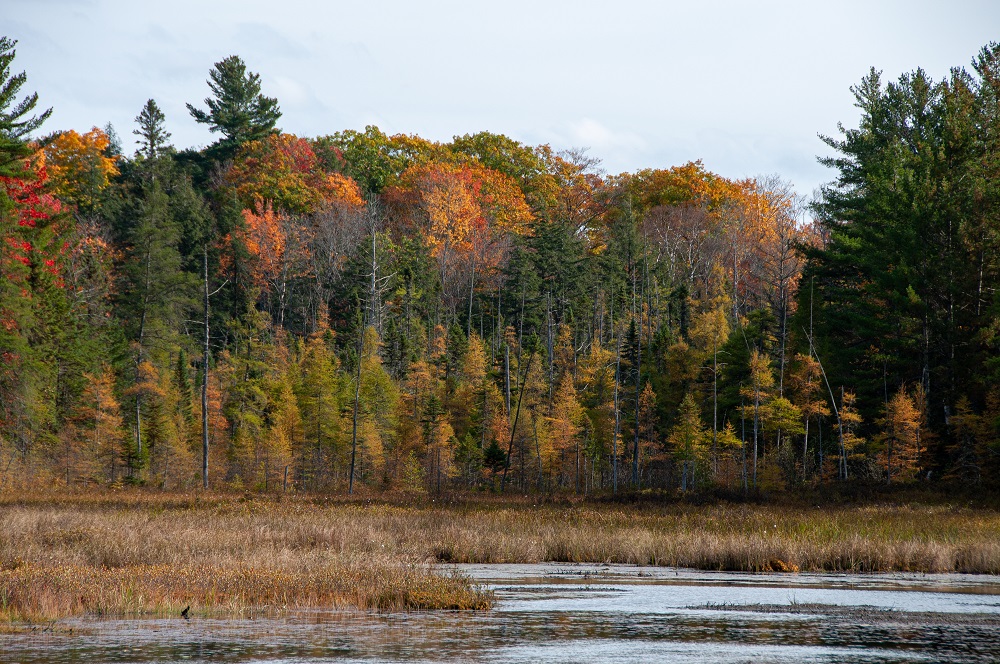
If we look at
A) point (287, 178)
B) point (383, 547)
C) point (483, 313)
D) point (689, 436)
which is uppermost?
point (287, 178)

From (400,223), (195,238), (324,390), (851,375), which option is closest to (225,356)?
(324,390)

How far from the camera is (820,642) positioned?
11.6 metres

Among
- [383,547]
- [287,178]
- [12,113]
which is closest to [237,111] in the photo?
[287,178]

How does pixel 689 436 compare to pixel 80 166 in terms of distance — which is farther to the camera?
pixel 80 166

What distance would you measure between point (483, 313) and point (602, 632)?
7489 cm

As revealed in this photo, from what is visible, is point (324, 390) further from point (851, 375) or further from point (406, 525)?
point (406, 525)

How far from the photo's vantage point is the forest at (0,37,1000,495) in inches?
1871

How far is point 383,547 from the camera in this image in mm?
20891

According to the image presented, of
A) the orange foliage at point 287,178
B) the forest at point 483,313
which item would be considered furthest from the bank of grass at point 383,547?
the orange foliage at point 287,178

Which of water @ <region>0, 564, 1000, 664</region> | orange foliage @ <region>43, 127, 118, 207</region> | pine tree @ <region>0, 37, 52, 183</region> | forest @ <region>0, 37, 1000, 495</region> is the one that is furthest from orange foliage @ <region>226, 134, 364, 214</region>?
water @ <region>0, 564, 1000, 664</region>

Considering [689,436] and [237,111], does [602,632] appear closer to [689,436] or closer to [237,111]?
[689,436]

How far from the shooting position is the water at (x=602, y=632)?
10.5 metres

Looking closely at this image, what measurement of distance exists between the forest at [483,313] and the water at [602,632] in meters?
28.4

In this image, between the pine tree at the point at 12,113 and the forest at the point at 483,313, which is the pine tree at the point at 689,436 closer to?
the forest at the point at 483,313
